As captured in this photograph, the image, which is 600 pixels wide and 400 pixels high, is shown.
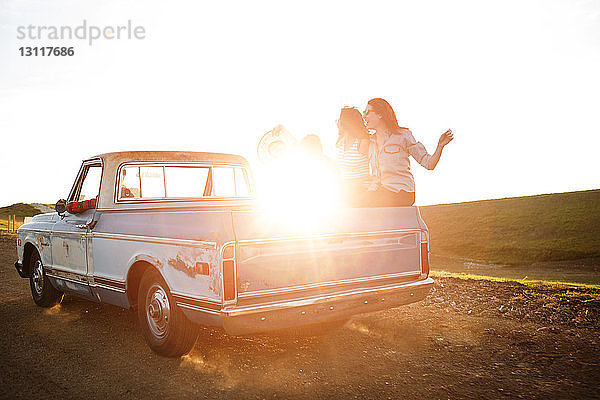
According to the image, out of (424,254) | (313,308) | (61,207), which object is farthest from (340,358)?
(61,207)

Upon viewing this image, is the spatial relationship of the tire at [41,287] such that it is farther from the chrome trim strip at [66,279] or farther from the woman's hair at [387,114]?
the woman's hair at [387,114]

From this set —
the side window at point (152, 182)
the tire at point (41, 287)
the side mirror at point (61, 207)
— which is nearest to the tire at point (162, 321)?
the side window at point (152, 182)

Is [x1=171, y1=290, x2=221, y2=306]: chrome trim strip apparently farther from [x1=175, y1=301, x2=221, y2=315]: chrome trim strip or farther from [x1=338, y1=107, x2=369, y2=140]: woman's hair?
[x1=338, y1=107, x2=369, y2=140]: woman's hair

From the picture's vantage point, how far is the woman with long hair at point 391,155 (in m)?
5.79

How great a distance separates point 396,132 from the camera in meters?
6.01

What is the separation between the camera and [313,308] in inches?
179

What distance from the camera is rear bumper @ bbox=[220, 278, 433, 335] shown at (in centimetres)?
425

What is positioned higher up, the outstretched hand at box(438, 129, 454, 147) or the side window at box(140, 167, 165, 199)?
the outstretched hand at box(438, 129, 454, 147)

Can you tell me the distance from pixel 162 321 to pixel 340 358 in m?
1.66

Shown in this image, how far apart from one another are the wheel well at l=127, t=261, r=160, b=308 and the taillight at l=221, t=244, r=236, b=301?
4.55 feet

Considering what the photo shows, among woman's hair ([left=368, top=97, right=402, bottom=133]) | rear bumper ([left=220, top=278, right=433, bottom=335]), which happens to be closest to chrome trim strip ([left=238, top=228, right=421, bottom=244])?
rear bumper ([left=220, top=278, right=433, bottom=335])

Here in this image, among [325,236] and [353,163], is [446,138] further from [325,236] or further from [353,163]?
[325,236]

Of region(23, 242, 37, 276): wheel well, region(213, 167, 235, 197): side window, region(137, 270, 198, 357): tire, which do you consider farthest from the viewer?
region(23, 242, 37, 276): wheel well

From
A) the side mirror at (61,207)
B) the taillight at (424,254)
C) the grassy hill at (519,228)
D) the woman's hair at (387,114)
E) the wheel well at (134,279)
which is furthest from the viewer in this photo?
the grassy hill at (519,228)
